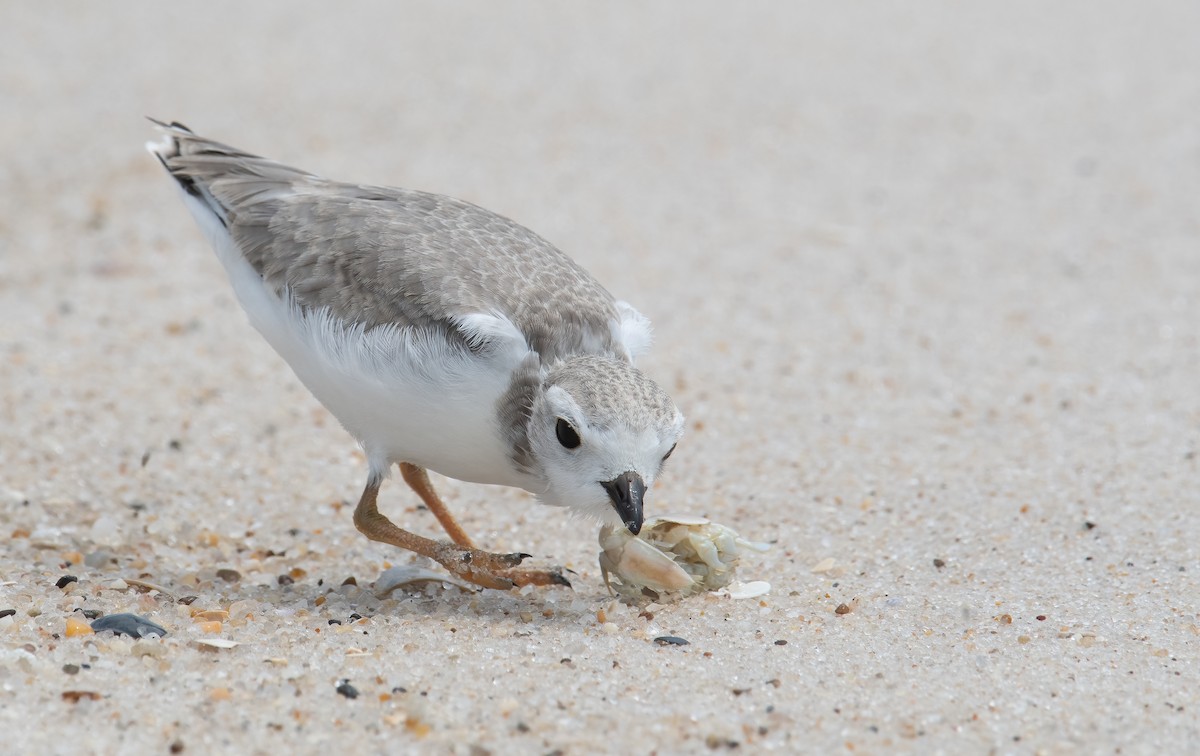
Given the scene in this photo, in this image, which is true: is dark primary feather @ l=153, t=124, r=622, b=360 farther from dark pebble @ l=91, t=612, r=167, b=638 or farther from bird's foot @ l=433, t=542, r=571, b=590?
dark pebble @ l=91, t=612, r=167, b=638

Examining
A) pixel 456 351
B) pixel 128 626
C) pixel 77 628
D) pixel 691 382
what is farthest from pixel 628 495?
pixel 691 382

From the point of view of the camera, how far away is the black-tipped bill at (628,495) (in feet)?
12.9

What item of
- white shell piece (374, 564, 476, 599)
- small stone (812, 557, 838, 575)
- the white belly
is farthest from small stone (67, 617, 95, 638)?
small stone (812, 557, 838, 575)

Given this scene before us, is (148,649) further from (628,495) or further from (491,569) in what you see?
(628,495)

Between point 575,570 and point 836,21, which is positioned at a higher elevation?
point 836,21

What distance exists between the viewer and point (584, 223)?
28.6 feet

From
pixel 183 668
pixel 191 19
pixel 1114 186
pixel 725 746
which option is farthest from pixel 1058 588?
pixel 191 19

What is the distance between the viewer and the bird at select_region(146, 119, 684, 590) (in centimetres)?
397

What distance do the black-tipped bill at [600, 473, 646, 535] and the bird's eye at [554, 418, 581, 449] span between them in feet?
0.48

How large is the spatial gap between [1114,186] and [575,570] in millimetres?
6180

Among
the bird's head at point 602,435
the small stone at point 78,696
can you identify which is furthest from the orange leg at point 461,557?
the small stone at point 78,696

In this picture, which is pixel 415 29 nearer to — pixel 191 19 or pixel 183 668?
pixel 191 19

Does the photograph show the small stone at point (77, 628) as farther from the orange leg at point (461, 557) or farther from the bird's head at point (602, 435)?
the bird's head at point (602, 435)

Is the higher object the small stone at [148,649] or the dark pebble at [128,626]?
the small stone at [148,649]
